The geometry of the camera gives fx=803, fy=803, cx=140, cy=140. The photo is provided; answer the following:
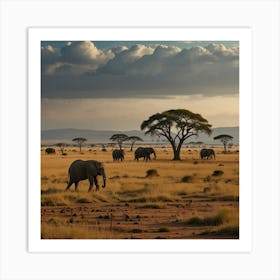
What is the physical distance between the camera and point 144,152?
11.4m

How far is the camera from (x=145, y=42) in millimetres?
11344

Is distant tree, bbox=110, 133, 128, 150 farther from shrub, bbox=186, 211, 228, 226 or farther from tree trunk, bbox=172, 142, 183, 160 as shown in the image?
shrub, bbox=186, 211, 228, 226

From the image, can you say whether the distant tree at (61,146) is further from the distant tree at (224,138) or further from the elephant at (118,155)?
the distant tree at (224,138)

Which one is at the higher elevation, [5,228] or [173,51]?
[173,51]

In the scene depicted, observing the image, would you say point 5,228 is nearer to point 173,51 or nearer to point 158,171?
point 158,171

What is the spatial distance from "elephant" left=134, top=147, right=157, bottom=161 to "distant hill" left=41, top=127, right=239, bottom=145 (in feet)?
0.41
